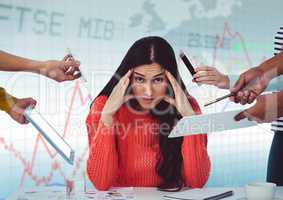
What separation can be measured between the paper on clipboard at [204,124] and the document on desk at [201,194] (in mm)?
440

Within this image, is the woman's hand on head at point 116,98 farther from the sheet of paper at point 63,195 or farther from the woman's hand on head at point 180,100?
the sheet of paper at point 63,195

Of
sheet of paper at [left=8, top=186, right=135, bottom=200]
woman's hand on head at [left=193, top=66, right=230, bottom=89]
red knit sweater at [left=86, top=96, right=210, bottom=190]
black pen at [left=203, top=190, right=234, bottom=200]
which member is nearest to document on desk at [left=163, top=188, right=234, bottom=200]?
black pen at [left=203, top=190, right=234, bottom=200]

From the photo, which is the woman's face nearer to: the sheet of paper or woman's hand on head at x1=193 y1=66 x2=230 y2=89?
woman's hand on head at x1=193 y1=66 x2=230 y2=89

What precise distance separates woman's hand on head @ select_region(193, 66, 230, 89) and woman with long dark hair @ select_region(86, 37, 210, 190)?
0.09 metres

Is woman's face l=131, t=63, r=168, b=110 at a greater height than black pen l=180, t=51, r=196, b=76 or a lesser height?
lesser

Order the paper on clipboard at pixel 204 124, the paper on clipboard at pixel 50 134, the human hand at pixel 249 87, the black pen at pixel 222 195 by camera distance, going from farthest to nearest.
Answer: the human hand at pixel 249 87
the paper on clipboard at pixel 204 124
the paper on clipboard at pixel 50 134
the black pen at pixel 222 195

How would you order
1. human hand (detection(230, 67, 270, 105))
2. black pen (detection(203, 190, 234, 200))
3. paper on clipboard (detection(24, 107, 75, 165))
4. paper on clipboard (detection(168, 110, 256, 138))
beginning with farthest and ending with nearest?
human hand (detection(230, 67, 270, 105)) < paper on clipboard (detection(168, 110, 256, 138)) < paper on clipboard (detection(24, 107, 75, 165)) < black pen (detection(203, 190, 234, 200))

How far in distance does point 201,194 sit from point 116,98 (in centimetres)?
68

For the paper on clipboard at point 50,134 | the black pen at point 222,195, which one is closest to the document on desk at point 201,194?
the black pen at point 222,195

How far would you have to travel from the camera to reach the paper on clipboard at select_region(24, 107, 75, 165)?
1845mm

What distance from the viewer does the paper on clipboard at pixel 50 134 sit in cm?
184

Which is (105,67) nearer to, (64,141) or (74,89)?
(74,89)

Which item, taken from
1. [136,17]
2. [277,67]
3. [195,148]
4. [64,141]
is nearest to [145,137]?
[195,148]

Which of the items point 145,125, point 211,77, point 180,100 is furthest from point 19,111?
point 211,77
